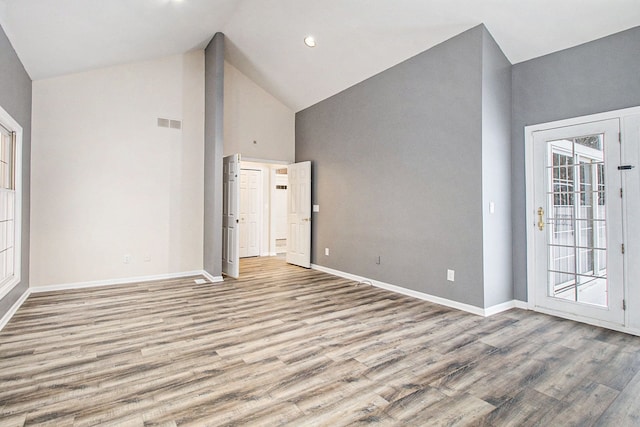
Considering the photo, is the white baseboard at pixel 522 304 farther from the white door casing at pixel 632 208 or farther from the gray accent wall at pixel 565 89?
the white door casing at pixel 632 208

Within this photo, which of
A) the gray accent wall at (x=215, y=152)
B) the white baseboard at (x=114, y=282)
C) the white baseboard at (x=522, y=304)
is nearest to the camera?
the white baseboard at (x=522, y=304)

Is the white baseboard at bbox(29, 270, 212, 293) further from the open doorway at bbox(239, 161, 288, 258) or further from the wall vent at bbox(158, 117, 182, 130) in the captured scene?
the wall vent at bbox(158, 117, 182, 130)

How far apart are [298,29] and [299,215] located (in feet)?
11.1

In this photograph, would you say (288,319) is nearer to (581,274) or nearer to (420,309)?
(420,309)

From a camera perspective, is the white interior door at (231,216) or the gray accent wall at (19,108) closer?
the gray accent wall at (19,108)

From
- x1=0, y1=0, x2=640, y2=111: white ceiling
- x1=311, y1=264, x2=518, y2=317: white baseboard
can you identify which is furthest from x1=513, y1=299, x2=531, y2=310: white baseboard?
x1=0, y1=0, x2=640, y2=111: white ceiling

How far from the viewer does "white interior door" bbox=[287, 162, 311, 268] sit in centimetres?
652

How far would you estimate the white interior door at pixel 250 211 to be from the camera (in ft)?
26.3

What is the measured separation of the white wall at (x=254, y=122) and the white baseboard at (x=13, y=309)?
3598mm

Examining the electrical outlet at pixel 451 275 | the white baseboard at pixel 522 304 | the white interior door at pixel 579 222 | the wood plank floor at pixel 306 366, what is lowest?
the wood plank floor at pixel 306 366

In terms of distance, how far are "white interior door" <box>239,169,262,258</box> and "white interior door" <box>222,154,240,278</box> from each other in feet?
6.31

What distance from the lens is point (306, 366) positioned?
98.8 inches

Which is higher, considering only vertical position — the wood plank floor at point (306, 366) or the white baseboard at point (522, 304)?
the white baseboard at point (522, 304)

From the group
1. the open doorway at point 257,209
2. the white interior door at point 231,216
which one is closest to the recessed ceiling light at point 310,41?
the white interior door at point 231,216
